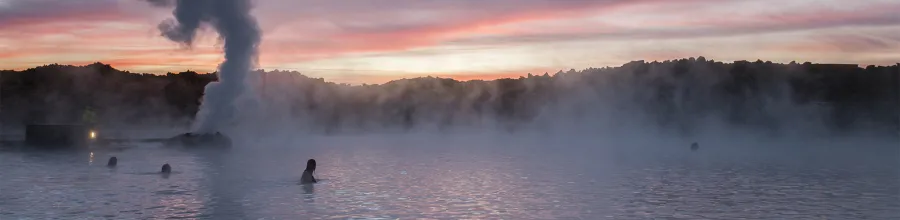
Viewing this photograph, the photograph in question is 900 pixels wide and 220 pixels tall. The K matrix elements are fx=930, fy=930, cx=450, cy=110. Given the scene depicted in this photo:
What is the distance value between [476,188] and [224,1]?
54587mm

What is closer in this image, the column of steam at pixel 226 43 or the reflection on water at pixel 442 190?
the reflection on water at pixel 442 190

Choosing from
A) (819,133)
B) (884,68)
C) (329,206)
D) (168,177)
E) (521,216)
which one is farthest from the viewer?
(884,68)

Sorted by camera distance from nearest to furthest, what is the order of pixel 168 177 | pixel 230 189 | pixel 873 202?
pixel 873 202 < pixel 230 189 < pixel 168 177

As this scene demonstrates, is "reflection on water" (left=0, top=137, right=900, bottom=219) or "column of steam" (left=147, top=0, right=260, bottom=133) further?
"column of steam" (left=147, top=0, right=260, bottom=133)

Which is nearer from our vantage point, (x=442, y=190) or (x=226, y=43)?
(x=442, y=190)

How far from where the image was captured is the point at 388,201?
128 ft

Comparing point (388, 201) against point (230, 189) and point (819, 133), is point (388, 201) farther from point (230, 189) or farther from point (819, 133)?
point (819, 133)

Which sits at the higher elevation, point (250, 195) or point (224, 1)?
point (224, 1)

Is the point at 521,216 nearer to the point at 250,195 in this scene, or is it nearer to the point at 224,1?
the point at 250,195

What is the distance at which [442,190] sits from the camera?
45.3m

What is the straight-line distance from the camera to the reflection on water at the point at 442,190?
34.9 m

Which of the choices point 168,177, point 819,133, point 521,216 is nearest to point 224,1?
point 168,177

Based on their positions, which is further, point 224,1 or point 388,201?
point 224,1

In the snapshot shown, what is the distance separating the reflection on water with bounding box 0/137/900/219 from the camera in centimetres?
3494
